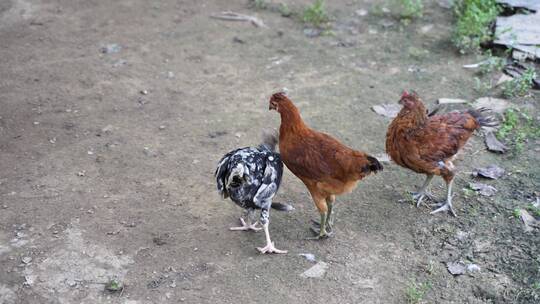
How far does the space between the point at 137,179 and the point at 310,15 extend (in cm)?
466

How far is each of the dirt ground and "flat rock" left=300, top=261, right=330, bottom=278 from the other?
0.17 ft

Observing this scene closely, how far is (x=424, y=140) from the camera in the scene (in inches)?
A: 215

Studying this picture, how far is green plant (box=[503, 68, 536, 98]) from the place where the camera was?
7.52 m

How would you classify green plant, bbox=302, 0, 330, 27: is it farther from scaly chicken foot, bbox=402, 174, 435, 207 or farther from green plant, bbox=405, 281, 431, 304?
green plant, bbox=405, 281, 431, 304

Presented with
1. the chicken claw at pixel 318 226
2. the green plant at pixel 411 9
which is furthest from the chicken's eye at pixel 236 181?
the green plant at pixel 411 9

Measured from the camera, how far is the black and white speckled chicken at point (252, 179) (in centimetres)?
486

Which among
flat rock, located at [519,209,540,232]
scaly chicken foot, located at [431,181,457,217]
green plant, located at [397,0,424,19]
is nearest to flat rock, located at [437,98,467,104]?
scaly chicken foot, located at [431,181,457,217]

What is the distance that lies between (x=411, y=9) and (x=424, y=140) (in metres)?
4.54

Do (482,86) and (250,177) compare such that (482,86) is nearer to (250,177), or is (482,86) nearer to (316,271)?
(316,271)

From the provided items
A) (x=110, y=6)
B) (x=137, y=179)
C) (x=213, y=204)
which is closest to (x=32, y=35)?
(x=110, y=6)

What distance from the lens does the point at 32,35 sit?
29.2ft

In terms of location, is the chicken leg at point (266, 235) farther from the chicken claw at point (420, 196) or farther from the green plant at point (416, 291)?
the chicken claw at point (420, 196)

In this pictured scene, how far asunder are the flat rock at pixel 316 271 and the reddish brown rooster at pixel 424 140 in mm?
1329

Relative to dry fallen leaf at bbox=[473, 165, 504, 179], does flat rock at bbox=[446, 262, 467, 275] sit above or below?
below
